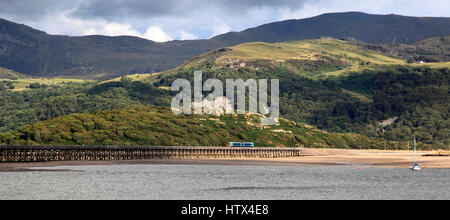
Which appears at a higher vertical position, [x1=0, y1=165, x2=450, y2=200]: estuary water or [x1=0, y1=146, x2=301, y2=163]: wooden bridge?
[x1=0, y1=165, x2=450, y2=200]: estuary water

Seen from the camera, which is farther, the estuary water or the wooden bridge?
the wooden bridge

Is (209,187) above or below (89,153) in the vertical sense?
above

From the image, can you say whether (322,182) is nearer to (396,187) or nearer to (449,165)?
(396,187)

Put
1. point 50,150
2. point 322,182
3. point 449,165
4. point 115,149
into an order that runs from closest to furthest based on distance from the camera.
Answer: point 322,182 < point 449,165 < point 50,150 < point 115,149

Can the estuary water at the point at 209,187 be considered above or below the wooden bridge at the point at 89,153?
above

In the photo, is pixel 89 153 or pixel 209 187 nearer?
pixel 209 187

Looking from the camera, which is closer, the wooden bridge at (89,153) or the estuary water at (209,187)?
the estuary water at (209,187)

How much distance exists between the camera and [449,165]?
484 feet

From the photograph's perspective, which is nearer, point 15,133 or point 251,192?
point 251,192
